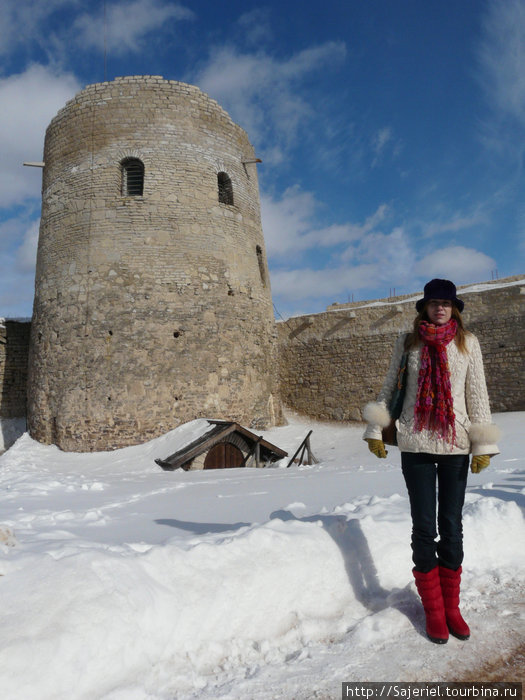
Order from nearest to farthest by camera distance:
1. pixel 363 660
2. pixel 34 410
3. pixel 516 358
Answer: pixel 363 660 < pixel 34 410 < pixel 516 358

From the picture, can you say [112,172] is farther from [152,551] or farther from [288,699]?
[288,699]

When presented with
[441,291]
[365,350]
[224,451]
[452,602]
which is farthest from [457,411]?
[365,350]

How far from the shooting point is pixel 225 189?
523 inches

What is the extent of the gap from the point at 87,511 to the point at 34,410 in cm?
860

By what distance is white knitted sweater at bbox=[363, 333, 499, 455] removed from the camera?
2.64 m

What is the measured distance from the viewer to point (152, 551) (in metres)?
2.62

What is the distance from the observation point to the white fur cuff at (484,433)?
8.65 ft

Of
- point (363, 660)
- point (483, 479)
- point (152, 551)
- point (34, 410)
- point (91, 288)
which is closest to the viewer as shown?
point (363, 660)

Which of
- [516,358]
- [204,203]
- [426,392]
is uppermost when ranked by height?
[204,203]

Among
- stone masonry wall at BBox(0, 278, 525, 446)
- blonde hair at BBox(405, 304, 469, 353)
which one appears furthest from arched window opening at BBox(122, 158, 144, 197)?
blonde hair at BBox(405, 304, 469, 353)

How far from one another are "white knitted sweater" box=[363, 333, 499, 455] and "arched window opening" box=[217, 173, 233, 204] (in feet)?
36.6

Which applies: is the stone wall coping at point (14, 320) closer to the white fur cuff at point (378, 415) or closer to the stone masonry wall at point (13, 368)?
the stone masonry wall at point (13, 368)

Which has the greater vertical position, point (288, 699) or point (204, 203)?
point (204, 203)

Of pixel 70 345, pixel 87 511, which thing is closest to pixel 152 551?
pixel 87 511
